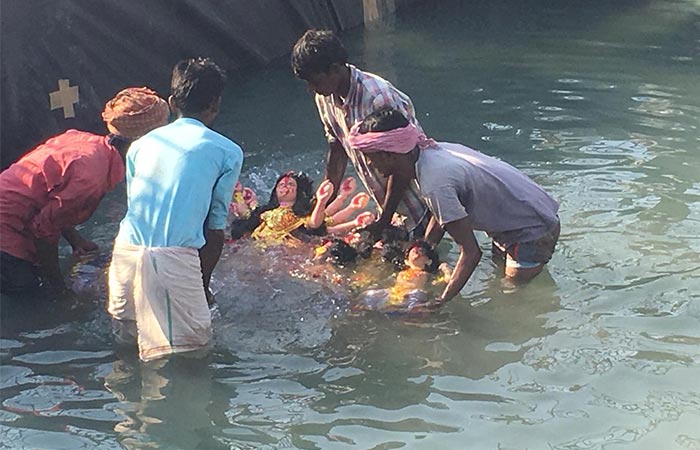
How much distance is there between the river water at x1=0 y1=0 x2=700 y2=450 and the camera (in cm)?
436

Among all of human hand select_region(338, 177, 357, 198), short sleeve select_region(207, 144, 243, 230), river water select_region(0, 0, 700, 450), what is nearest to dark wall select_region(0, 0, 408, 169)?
river water select_region(0, 0, 700, 450)

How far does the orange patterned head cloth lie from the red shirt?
0.51ft

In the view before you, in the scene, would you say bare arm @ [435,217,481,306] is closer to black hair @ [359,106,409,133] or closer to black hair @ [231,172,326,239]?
black hair @ [359,106,409,133]

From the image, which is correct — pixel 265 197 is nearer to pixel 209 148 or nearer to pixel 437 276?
pixel 437 276

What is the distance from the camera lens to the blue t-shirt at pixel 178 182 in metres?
4.46

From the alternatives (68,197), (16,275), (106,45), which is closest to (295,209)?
(68,197)

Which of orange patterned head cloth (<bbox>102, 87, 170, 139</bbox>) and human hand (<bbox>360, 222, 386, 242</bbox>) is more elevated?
orange patterned head cloth (<bbox>102, 87, 170, 139</bbox>)

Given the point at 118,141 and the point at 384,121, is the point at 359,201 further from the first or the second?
the point at 118,141

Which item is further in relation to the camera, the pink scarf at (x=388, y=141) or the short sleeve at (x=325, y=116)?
the short sleeve at (x=325, y=116)

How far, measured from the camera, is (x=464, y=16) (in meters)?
12.0

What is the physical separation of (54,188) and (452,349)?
227 centimetres

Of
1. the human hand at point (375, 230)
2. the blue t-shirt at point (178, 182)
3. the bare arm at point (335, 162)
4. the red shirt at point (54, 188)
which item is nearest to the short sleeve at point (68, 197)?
the red shirt at point (54, 188)

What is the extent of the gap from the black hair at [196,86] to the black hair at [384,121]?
0.77 m

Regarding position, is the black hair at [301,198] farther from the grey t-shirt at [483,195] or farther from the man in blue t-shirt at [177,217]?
the man in blue t-shirt at [177,217]
